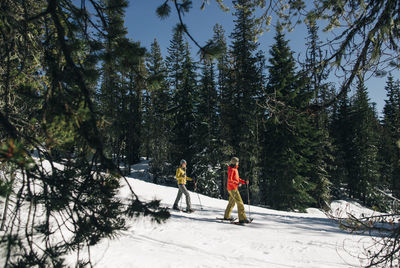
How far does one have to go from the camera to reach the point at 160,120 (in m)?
21.1

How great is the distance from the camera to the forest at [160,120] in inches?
73.1

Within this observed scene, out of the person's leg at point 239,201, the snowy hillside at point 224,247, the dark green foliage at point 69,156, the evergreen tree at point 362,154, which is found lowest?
the snowy hillside at point 224,247

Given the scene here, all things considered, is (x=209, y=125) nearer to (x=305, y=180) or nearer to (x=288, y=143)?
(x=288, y=143)

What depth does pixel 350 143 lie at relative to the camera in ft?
92.4

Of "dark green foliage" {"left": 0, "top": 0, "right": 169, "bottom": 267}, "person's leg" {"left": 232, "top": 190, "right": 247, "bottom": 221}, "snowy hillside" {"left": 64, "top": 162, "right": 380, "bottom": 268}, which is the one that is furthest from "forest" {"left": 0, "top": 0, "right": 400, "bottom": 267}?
"person's leg" {"left": 232, "top": 190, "right": 247, "bottom": 221}

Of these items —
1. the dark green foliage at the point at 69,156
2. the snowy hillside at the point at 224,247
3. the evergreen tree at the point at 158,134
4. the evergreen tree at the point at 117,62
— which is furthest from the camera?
Answer: the evergreen tree at the point at 158,134

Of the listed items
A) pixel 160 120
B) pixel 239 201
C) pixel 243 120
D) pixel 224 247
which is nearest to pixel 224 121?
pixel 243 120

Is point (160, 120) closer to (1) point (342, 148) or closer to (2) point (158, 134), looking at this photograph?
(2) point (158, 134)

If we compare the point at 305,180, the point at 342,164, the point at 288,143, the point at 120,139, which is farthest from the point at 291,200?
the point at 120,139

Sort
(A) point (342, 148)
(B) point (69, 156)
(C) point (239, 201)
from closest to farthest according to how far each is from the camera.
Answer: (B) point (69, 156), (C) point (239, 201), (A) point (342, 148)

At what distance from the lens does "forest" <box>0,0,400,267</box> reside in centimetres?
186

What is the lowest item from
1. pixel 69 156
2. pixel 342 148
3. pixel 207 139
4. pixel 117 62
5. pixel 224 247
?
pixel 224 247

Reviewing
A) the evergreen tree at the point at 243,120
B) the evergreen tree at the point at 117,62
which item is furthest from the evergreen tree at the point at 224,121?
the evergreen tree at the point at 117,62

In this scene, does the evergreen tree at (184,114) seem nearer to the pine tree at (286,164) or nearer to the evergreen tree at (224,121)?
the evergreen tree at (224,121)
